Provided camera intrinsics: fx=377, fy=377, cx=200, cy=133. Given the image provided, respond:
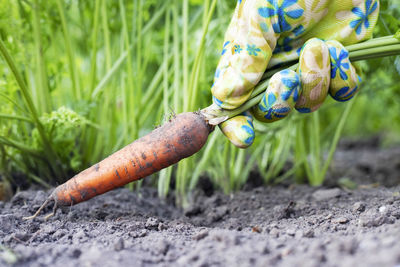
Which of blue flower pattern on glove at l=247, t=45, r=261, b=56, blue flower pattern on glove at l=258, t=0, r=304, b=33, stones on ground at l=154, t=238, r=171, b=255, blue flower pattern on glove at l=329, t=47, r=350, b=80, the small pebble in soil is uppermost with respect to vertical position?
blue flower pattern on glove at l=258, t=0, r=304, b=33

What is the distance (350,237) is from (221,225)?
430 mm

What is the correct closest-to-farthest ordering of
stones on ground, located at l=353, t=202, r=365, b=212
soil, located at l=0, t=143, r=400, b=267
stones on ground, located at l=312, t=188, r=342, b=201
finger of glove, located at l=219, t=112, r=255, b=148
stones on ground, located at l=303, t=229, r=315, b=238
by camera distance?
1. soil, located at l=0, t=143, r=400, b=267
2. stones on ground, located at l=303, t=229, r=315, b=238
3. finger of glove, located at l=219, t=112, r=255, b=148
4. stones on ground, located at l=353, t=202, r=365, b=212
5. stones on ground, located at l=312, t=188, r=342, b=201

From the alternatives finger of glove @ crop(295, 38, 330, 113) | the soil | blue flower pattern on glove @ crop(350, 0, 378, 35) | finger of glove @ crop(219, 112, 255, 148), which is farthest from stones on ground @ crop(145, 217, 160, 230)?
blue flower pattern on glove @ crop(350, 0, 378, 35)

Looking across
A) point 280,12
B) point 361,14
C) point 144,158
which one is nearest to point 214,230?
point 144,158

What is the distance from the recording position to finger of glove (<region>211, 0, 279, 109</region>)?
37.3 inches

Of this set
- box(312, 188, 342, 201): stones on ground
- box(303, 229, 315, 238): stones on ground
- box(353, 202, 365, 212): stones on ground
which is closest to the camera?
box(303, 229, 315, 238): stones on ground

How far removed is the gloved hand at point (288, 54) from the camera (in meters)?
0.95

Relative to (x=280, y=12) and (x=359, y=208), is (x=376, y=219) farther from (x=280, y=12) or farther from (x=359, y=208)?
(x=280, y=12)

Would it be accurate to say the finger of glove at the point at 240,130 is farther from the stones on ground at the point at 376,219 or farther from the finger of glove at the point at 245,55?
the stones on ground at the point at 376,219

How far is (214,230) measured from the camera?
0.92 m

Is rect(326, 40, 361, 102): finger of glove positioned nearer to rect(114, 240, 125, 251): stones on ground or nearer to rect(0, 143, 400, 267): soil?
rect(0, 143, 400, 267): soil

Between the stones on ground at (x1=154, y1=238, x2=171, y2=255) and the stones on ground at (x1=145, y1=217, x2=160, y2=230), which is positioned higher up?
the stones on ground at (x1=154, y1=238, x2=171, y2=255)

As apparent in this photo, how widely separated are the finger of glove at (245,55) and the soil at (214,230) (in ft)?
1.15

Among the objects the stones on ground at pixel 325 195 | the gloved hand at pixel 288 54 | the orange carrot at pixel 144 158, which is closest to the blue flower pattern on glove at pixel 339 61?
the gloved hand at pixel 288 54
